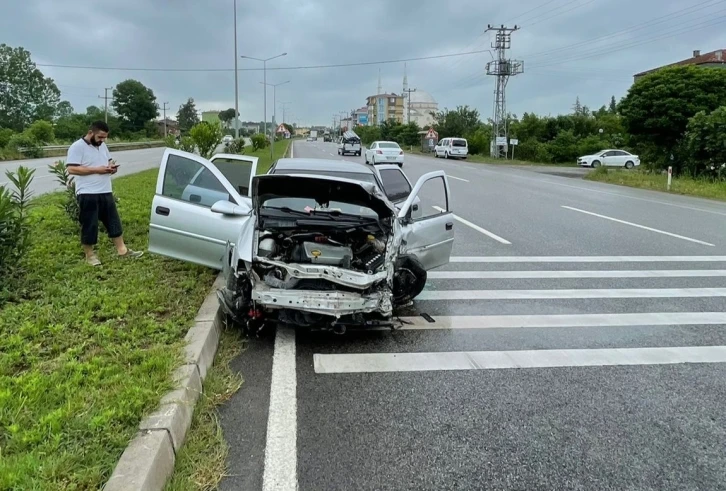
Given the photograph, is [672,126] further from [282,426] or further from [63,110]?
[63,110]

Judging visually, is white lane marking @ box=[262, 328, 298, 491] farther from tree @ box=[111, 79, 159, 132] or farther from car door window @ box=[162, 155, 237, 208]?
tree @ box=[111, 79, 159, 132]

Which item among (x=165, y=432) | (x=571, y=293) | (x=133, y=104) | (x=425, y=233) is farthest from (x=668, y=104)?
(x=133, y=104)

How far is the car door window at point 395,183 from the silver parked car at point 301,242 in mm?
2235

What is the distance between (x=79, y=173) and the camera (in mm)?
6105

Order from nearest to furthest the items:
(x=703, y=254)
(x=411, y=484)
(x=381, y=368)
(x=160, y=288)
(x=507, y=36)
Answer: (x=411, y=484)
(x=381, y=368)
(x=160, y=288)
(x=703, y=254)
(x=507, y=36)

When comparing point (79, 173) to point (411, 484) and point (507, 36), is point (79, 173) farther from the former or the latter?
point (507, 36)

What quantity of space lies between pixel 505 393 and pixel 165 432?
7.43ft

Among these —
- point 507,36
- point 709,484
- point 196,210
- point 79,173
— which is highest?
point 507,36

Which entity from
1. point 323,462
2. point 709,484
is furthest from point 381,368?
point 709,484

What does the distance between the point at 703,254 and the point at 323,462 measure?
8234 mm

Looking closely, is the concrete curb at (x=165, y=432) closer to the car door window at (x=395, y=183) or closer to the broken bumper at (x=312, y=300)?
the broken bumper at (x=312, y=300)

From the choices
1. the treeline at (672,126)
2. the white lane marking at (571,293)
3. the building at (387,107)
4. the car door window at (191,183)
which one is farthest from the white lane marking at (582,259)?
the building at (387,107)

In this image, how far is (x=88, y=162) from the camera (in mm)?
6223

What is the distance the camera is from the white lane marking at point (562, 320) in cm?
515
